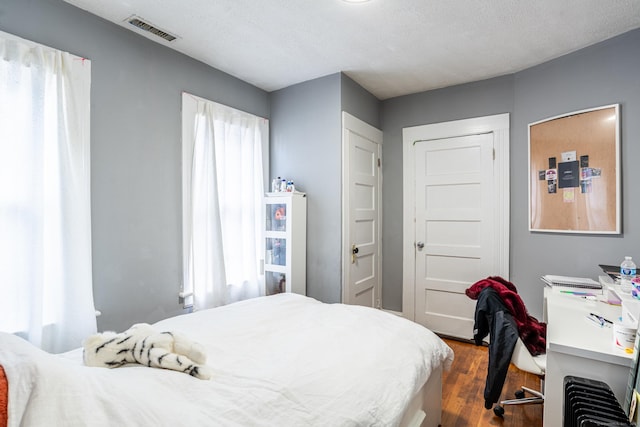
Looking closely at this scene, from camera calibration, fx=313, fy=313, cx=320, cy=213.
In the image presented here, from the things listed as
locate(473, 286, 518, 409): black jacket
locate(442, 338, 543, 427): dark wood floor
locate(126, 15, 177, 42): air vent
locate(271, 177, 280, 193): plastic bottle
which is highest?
locate(126, 15, 177, 42): air vent

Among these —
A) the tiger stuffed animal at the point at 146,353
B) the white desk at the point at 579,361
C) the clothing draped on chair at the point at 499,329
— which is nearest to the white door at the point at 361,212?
the clothing draped on chair at the point at 499,329

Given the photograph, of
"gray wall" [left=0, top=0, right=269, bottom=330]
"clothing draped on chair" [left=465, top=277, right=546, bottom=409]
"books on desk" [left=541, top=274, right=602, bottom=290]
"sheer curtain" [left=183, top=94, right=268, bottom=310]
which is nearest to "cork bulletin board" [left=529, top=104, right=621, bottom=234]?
"books on desk" [left=541, top=274, right=602, bottom=290]

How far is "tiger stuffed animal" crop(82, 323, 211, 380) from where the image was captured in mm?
1159

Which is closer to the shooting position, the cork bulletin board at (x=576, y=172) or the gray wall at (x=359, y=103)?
the cork bulletin board at (x=576, y=172)

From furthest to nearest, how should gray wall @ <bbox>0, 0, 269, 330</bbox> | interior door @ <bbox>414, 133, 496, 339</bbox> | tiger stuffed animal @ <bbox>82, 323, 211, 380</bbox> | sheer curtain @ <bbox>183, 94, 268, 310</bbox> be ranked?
interior door @ <bbox>414, 133, 496, 339</bbox>, sheer curtain @ <bbox>183, 94, 268, 310</bbox>, gray wall @ <bbox>0, 0, 269, 330</bbox>, tiger stuffed animal @ <bbox>82, 323, 211, 380</bbox>

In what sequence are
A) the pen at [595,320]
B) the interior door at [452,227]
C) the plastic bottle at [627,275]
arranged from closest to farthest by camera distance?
A: the pen at [595,320], the plastic bottle at [627,275], the interior door at [452,227]

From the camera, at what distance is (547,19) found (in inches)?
84.3

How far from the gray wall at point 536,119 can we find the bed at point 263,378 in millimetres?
1631

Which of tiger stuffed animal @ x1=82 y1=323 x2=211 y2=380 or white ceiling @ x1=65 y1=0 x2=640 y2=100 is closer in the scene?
tiger stuffed animal @ x1=82 y1=323 x2=211 y2=380

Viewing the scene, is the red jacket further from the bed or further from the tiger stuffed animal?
the tiger stuffed animal

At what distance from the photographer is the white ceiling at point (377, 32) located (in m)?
2.00

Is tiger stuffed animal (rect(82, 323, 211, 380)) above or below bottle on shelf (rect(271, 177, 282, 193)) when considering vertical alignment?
below

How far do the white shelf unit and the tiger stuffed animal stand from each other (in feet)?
5.82

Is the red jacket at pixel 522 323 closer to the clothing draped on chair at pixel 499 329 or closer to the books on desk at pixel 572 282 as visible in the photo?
the clothing draped on chair at pixel 499 329
